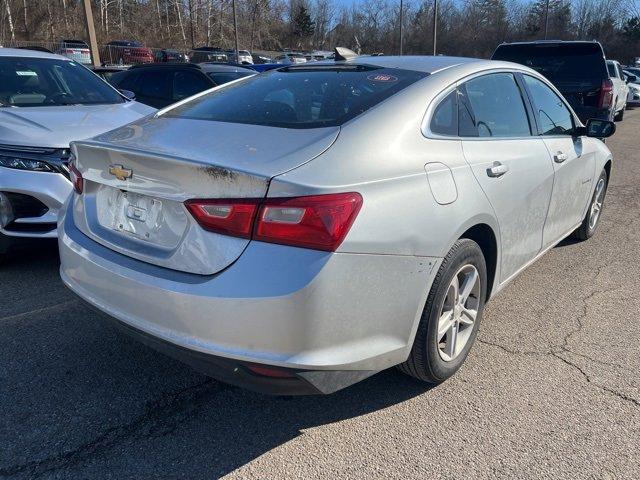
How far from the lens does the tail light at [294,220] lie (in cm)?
212

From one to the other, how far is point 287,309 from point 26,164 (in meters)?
2.96

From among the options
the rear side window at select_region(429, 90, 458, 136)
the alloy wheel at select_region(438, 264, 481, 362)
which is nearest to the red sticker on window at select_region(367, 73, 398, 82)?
the rear side window at select_region(429, 90, 458, 136)

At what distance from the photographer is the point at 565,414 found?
2.79m

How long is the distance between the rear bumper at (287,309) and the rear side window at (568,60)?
29.2 ft

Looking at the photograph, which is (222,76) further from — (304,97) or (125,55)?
(125,55)

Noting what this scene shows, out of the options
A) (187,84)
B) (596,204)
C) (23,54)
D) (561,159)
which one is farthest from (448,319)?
(187,84)

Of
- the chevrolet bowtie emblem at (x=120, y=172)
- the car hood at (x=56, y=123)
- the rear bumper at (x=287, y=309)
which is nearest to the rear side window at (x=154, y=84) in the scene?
the car hood at (x=56, y=123)

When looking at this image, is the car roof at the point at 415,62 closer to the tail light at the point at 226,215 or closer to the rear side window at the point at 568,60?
the tail light at the point at 226,215

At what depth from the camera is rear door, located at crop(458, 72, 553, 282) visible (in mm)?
3053

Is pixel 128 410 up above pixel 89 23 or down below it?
below

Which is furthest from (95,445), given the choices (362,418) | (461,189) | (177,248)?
(461,189)

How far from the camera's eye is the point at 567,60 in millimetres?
10031

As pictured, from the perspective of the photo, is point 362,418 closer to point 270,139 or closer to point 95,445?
point 95,445

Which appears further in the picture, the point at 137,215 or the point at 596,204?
the point at 596,204
